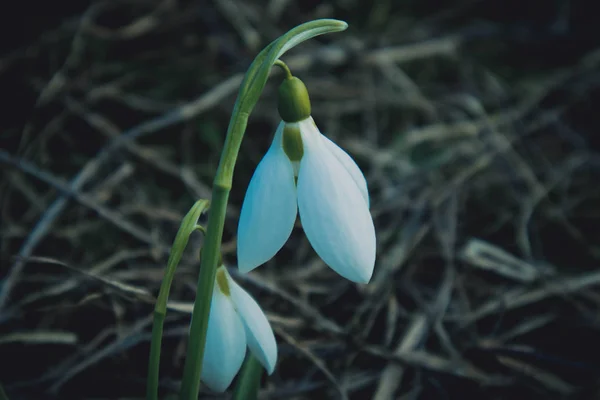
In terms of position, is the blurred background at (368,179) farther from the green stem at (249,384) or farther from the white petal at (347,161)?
the white petal at (347,161)

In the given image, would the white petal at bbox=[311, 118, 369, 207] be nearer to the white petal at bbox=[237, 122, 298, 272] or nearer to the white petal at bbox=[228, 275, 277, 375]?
the white petal at bbox=[237, 122, 298, 272]

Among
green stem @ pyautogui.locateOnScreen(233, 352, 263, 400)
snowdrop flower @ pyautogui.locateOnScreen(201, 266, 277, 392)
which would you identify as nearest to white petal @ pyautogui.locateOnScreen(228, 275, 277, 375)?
snowdrop flower @ pyautogui.locateOnScreen(201, 266, 277, 392)

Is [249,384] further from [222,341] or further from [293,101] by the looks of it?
[293,101]

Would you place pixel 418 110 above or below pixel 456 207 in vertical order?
above

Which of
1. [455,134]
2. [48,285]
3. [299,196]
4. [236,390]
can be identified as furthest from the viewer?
[455,134]

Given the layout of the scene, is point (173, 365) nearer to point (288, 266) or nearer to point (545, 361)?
point (288, 266)

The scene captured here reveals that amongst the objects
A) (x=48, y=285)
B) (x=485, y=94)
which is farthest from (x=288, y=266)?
(x=485, y=94)

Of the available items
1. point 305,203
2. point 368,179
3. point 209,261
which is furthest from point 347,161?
point 368,179

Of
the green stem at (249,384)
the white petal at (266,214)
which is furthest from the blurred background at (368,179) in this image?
the white petal at (266,214)
